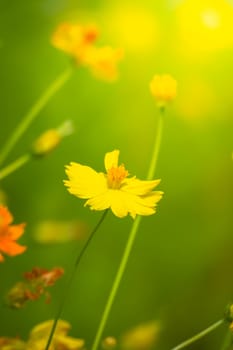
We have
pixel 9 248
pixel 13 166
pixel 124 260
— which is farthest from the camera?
pixel 13 166

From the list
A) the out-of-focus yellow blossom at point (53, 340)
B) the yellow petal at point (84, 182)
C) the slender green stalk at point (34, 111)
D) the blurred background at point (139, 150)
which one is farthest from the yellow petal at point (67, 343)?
the slender green stalk at point (34, 111)

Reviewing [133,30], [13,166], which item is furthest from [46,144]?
[133,30]

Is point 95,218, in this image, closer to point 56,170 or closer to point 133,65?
point 56,170

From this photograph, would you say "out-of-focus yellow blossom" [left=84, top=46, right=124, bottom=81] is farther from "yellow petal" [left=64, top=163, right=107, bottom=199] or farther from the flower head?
the flower head

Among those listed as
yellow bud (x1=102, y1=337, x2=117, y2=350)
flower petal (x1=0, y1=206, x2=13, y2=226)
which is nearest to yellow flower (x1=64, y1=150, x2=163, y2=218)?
flower petal (x1=0, y1=206, x2=13, y2=226)

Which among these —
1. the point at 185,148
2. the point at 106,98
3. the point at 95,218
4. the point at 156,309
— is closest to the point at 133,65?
the point at 106,98

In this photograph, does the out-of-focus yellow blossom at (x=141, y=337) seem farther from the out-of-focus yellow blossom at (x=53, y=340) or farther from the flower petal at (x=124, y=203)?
the flower petal at (x=124, y=203)

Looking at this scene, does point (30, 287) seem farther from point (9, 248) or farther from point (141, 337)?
point (141, 337)
